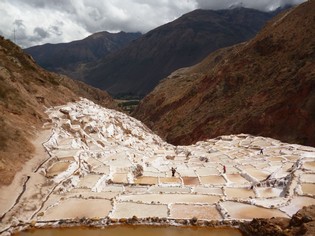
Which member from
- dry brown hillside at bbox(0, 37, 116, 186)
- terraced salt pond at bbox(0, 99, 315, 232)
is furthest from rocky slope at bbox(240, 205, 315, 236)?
dry brown hillside at bbox(0, 37, 116, 186)

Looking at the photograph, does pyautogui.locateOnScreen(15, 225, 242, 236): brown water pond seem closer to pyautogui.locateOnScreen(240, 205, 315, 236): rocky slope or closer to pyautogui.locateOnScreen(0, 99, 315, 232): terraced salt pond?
pyautogui.locateOnScreen(0, 99, 315, 232): terraced salt pond

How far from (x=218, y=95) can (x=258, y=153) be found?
3064 centimetres

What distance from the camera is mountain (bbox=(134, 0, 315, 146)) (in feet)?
149

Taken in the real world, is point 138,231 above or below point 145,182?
below

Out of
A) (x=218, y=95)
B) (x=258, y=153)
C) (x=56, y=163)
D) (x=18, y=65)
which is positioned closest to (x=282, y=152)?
(x=258, y=153)

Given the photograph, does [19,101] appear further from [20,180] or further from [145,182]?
[145,182]

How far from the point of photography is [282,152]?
31141 millimetres

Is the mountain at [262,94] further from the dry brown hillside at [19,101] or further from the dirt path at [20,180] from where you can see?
the dirt path at [20,180]

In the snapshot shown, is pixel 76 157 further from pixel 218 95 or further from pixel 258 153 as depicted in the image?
pixel 218 95

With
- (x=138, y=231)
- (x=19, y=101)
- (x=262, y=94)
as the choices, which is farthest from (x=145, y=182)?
(x=262, y=94)

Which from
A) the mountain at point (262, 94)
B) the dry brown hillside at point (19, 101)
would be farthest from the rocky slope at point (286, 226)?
the mountain at point (262, 94)

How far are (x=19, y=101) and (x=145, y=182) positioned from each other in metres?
12.4

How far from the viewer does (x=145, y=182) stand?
2259 centimetres

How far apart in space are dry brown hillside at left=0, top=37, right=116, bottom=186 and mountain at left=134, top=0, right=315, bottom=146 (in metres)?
22.8
